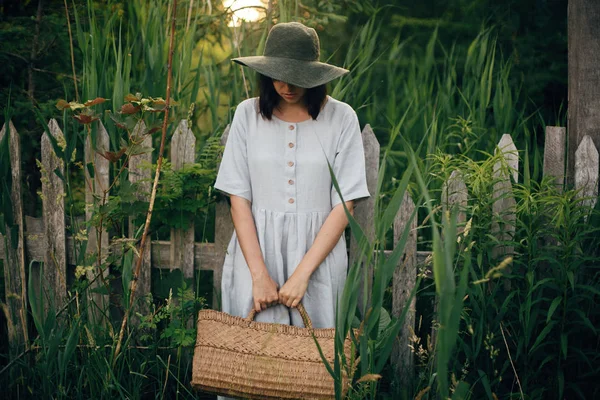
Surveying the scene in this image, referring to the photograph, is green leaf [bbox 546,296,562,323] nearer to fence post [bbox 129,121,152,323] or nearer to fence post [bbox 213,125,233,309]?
fence post [bbox 213,125,233,309]

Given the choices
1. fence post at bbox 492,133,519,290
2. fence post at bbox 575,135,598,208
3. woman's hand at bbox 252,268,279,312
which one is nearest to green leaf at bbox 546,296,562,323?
fence post at bbox 492,133,519,290

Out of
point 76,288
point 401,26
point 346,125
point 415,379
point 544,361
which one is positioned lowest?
point 415,379

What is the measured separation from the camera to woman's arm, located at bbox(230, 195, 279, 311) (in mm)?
2338

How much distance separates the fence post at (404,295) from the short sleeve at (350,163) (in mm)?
382

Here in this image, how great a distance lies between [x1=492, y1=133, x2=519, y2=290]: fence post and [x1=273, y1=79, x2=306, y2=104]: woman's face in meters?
0.84

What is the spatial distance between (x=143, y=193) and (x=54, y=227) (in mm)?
483

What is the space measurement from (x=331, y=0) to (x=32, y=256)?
88.7 inches

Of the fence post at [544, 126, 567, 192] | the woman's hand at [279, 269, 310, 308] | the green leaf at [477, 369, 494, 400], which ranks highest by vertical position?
the fence post at [544, 126, 567, 192]

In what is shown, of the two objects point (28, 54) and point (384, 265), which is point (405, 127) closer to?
point (384, 265)

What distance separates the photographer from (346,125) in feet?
8.00

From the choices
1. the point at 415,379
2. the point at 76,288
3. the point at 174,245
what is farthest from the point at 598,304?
the point at 76,288

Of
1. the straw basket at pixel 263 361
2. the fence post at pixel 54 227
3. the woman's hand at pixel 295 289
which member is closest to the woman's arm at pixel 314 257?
the woman's hand at pixel 295 289

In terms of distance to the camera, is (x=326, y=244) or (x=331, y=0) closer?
(x=326, y=244)

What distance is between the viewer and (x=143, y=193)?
2.76 m
